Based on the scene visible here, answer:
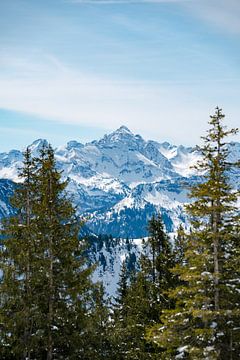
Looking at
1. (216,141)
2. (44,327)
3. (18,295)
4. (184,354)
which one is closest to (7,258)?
(18,295)

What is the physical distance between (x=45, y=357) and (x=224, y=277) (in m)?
11.2

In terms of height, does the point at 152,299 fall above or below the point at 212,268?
below

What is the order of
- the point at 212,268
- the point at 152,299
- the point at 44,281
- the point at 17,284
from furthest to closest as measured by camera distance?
1. the point at 152,299
2. the point at 44,281
3. the point at 17,284
4. the point at 212,268

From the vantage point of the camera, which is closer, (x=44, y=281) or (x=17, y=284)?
(x=17, y=284)

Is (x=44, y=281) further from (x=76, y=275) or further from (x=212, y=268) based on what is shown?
(x=212, y=268)

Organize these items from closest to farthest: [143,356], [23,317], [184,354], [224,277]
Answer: [224,277] < [184,354] < [23,317] < [143,356]

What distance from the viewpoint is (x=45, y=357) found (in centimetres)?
2334

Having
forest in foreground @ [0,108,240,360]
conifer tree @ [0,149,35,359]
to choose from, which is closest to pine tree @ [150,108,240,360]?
forest in foreground @ [0,108,240,360]

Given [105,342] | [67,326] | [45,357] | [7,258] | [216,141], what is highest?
[216,141]

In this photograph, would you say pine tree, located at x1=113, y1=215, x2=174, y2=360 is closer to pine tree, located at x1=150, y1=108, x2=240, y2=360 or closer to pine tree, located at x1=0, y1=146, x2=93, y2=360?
pine tree, located at x1=0, y1=146, x2=93, y2=360

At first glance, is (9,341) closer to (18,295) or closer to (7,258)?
(18,295)

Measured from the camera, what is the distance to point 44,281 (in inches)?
869

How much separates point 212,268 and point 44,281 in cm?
845

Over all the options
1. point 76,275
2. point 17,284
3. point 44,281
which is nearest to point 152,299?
point 76,275
